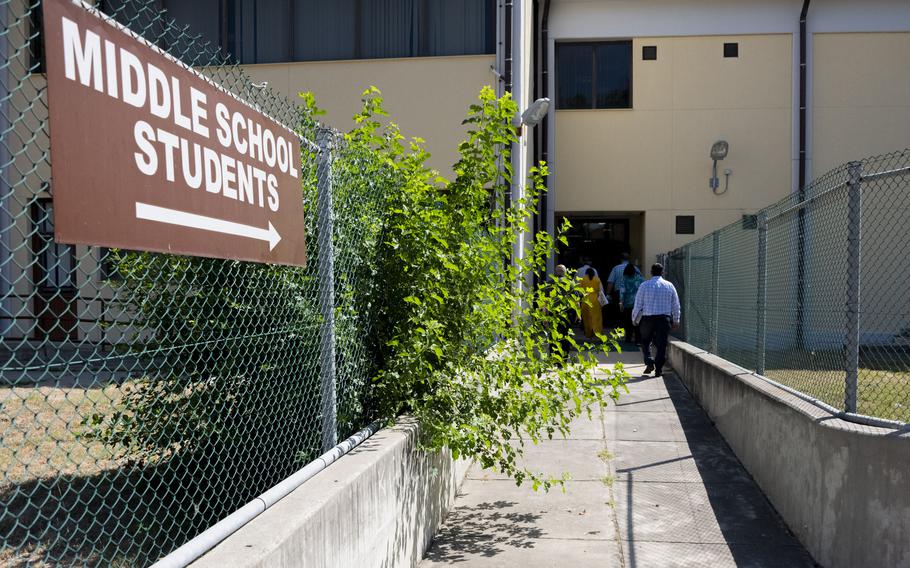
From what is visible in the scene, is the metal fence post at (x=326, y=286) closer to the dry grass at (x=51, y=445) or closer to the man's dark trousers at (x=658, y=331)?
the dry grass at (x=51, y=445)

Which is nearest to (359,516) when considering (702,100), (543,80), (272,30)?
(272,30)

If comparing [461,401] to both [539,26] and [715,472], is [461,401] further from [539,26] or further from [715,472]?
[539,26]

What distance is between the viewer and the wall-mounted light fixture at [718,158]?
1678 centimetres

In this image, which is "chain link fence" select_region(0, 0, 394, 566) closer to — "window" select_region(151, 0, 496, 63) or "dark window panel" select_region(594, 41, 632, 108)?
"window" select_region(151, 0, 496, 63)

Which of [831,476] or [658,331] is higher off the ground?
[658,331]

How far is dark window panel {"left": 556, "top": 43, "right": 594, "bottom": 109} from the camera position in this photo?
1780 cm

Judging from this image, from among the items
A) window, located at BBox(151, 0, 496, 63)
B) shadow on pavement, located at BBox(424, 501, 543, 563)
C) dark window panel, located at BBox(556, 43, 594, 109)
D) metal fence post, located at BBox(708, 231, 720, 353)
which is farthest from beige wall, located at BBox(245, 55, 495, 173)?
shadow on pavement, located at BBox(424, 501, 543, 563)

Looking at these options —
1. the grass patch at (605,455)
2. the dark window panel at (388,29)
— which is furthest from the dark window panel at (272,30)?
the grass patch at (605,455)

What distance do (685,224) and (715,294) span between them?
7.51 meters

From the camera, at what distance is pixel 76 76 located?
2.07 meters

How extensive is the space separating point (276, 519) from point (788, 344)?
6240 millimetres

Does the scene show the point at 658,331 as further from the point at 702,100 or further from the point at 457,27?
the point at 702,100

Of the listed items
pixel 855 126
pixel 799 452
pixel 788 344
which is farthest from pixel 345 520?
pixel 855 126

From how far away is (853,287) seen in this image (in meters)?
4.96
